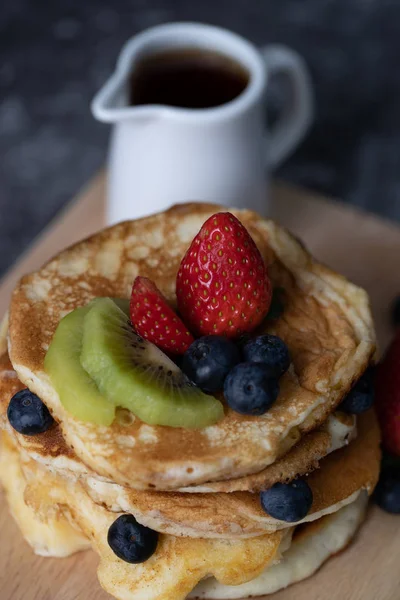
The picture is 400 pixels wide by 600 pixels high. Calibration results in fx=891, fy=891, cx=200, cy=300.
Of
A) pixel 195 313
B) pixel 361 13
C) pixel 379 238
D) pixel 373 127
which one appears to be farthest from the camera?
pixel 361 13

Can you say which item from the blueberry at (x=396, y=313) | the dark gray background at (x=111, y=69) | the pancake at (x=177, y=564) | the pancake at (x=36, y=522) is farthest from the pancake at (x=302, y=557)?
the dark gray background at (x=111, y=69)

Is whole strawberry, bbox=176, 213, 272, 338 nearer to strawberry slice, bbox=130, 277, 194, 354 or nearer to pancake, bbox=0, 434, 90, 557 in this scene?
strawberry slice, bbox=130, 277, 194, 354

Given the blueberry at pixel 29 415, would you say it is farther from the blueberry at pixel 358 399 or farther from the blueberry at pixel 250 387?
the blueberry at pixel 358 399

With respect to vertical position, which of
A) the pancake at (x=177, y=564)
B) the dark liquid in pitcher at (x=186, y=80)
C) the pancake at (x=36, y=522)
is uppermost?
the dark liquid in pitcher at (x=186, y=80)

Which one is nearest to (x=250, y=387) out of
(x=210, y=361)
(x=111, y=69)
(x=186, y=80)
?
(x=210, y=361)

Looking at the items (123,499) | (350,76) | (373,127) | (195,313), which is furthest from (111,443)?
(350,76)

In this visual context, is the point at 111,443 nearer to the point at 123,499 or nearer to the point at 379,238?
the point at 123,499
